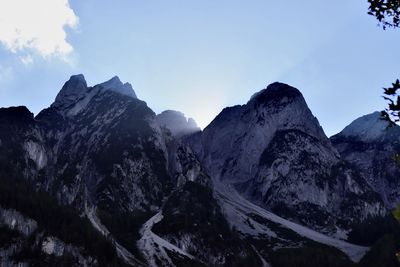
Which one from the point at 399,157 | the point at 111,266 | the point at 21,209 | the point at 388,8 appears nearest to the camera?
the point at 399,157

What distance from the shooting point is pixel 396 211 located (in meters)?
12.9

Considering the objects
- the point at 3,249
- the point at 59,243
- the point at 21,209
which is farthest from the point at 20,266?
the point at 21,209

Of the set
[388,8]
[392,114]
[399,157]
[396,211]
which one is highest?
[388,8]

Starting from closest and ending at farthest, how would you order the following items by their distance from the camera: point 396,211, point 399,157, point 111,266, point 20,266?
point 396,211 → point 399,157 → point 20,266 → point 111,266

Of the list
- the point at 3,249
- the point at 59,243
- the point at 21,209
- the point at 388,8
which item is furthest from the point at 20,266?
the point at 388,8

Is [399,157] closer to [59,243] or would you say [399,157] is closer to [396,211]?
[396,211]

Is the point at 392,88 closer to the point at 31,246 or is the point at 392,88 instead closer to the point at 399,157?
the point at 399,157

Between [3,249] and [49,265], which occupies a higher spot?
[3,249]

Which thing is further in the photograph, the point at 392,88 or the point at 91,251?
the point at 91,251

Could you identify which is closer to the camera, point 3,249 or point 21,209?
point 3,249

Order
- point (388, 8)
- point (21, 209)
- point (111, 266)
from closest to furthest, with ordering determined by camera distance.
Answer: point (388, 8), point (111, 266), point (21, 209)

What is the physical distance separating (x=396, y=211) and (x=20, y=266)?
175583 millimetres

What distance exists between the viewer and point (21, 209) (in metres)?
199

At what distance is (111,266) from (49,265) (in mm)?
21767
